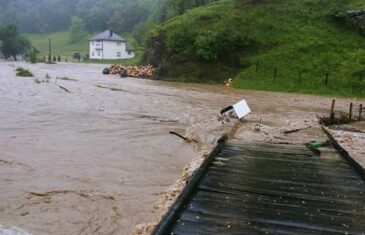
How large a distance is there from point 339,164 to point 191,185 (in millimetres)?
3981

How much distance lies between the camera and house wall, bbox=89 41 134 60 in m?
102

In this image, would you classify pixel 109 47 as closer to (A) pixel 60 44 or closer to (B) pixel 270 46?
(A) pixel 60 44

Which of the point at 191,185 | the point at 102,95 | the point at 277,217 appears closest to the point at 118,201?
the point at 191,185

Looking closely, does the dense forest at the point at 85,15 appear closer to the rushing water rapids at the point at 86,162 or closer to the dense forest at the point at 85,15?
the dense forest at the point at 85,15

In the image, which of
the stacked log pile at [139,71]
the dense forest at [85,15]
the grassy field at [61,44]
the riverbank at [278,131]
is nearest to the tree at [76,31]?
the grassy field at [61,44]

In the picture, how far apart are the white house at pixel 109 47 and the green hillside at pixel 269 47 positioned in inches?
2269

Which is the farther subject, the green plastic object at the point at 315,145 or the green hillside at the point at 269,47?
the green hillside at the point at 269,47

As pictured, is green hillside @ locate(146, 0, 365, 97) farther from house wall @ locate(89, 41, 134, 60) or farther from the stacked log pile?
house wall @ locate(89, 41, 134, 60)

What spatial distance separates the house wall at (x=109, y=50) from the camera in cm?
10238

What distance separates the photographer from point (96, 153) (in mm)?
10898

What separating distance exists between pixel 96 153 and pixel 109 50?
311 feet

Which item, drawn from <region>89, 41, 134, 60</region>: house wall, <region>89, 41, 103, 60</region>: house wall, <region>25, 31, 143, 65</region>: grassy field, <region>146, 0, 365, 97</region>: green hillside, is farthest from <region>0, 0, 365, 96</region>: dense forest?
<region>25, 31, 143, 65</region>: grassy field

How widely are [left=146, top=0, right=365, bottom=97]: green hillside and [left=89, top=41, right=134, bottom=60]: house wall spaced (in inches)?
2275

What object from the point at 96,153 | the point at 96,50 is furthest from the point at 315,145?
the point at 96,50
